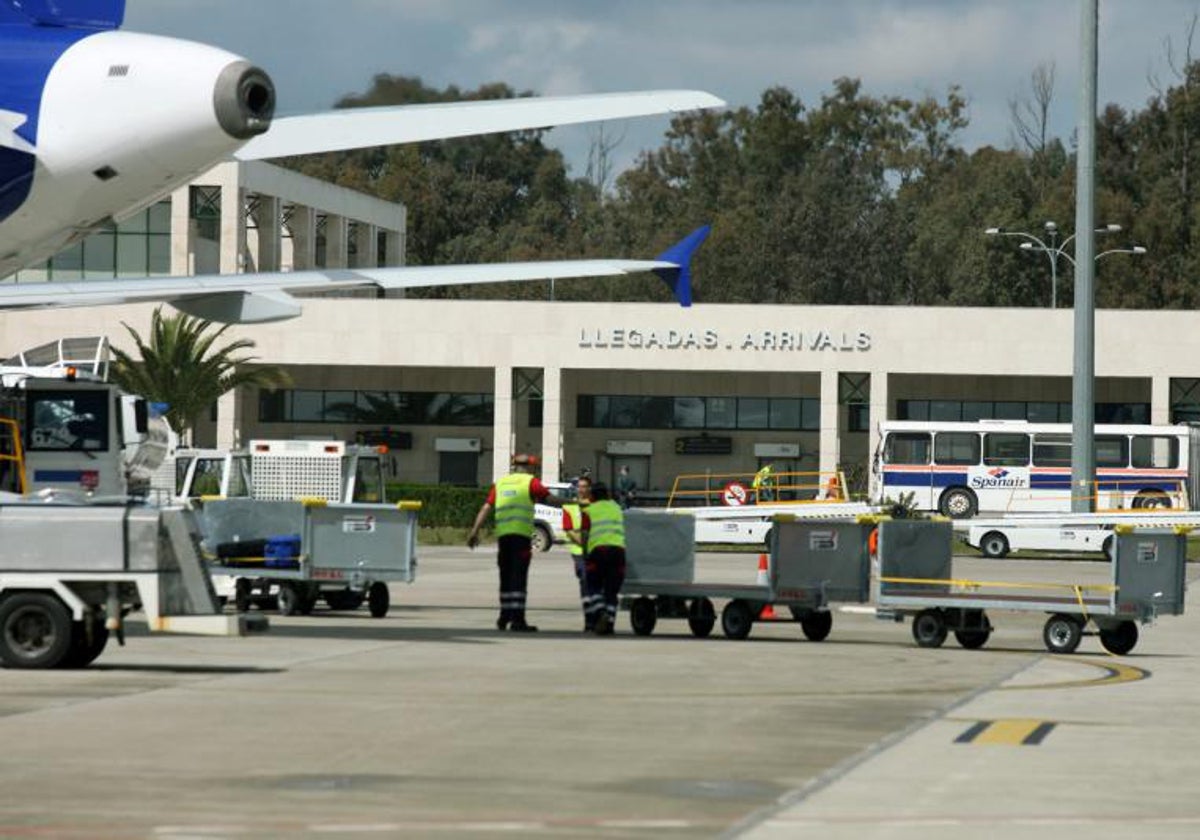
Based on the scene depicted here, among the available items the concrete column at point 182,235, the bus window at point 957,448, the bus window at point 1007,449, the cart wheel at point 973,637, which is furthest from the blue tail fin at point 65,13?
the concrete column at point 182,235

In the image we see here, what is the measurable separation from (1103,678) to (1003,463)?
165 feet

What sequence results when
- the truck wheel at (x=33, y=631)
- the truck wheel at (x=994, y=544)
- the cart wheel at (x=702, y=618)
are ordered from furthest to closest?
the truck wheel at (x=994, y=544)
the cart wheel at (x=702, y=618)
the truck wheel at (x=33, y=631)

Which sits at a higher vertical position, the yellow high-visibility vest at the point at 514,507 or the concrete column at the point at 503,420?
the concrete column at the point at 503,420

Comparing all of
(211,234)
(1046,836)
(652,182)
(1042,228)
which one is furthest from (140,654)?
(652,182)

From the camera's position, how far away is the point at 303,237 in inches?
3531

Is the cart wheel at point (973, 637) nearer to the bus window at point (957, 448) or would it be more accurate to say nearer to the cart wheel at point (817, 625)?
the cart wheel at point (817, 625)

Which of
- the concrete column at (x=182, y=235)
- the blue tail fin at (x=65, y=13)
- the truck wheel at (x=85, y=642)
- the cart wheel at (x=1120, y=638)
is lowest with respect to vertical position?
the cart wheel at (x=1120, y=638)

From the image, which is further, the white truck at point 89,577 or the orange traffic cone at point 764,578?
the orange traffic cone at point 764,578

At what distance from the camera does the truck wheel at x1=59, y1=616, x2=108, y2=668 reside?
19234 mm

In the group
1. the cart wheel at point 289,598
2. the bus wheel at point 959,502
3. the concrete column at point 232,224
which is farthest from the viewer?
the concrete column at point 232,224

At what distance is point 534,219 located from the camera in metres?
133

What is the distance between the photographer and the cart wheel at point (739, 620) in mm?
25125

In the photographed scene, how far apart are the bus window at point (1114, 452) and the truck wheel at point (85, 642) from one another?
5430 cm

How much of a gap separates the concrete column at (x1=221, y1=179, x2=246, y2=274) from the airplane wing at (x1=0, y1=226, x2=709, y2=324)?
184 feet
